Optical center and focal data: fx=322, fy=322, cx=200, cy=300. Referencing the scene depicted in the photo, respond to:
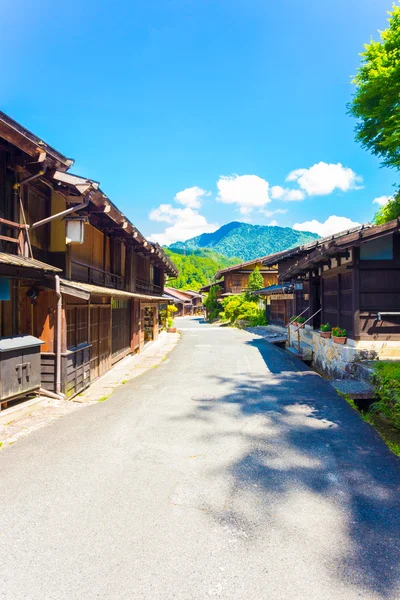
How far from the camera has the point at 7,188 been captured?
23.4 ft

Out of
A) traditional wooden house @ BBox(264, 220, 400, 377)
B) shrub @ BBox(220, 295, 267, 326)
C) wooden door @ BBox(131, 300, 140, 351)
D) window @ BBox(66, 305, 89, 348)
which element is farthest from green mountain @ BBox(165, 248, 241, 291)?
window @ BBox(66, 305, 89, 348)

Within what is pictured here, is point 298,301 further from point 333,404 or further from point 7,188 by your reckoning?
point 7,188

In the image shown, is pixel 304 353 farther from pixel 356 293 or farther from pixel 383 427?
pixel 383 427

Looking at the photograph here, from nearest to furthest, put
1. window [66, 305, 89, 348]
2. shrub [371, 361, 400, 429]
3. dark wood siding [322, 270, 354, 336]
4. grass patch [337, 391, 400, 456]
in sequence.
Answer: grass patch [337, 391, 400, 456], shrub [371, 361, 400, 429], window [66, 305, 89, 348], dark wood siding [322, 270, 354, 336]

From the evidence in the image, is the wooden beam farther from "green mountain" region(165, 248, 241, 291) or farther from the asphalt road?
"green mountain" region(165, 248, 241, 291)

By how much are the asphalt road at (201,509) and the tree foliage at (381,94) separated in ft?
34.7

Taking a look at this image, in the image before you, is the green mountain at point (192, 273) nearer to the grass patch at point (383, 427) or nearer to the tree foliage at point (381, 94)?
the tree foliage at point (381, 94)

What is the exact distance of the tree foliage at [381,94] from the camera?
11.8m

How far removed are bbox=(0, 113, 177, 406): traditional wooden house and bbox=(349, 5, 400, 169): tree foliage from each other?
10.1 m

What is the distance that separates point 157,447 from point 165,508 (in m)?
1.61

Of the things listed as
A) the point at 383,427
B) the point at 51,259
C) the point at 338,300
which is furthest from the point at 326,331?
the point at 51,259

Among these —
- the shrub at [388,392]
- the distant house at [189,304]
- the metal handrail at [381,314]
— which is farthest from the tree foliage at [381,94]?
the distant house at [189,304]

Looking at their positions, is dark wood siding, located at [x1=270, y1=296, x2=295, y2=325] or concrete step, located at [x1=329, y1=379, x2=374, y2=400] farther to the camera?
dark wood siding, located at [x1=270, y1=296, x2=295, y2=325]

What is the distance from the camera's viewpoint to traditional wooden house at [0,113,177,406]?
683cm
